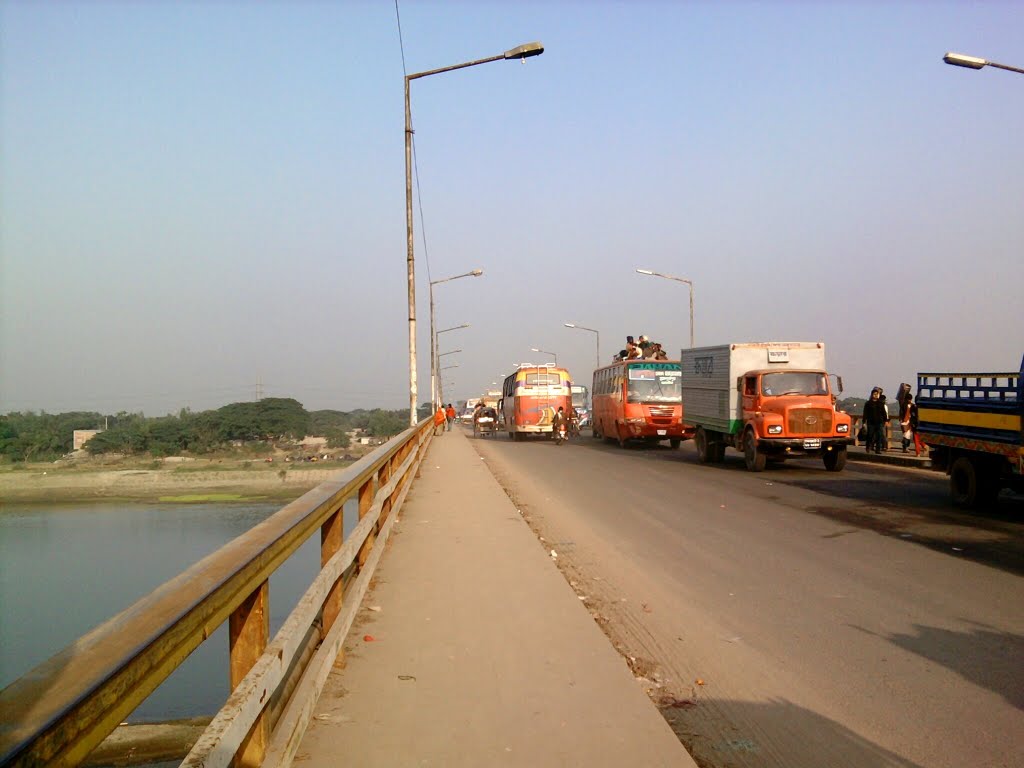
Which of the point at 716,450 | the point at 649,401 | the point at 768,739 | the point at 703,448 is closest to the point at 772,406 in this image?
the point at 716,450

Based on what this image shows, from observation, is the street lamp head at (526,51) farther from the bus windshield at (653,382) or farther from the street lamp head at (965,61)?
the bus windshield at (653,382)

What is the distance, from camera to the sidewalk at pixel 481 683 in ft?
13.6

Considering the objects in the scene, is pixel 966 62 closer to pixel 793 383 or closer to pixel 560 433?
pixel 793 383

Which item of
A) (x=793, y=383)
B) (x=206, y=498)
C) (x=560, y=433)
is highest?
(x=793, y=383)

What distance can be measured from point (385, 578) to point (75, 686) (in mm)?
6572

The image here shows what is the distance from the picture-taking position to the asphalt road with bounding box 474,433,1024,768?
4.87 m

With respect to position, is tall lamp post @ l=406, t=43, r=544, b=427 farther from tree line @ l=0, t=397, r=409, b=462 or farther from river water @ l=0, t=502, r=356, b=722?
river water @ l=0, t=502, r=356, b=722

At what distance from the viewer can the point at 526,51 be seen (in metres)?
18.9

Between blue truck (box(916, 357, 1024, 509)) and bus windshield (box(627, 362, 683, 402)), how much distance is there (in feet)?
57.0

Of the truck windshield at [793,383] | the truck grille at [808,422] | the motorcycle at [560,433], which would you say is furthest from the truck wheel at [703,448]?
the motorcycle at [560,433]

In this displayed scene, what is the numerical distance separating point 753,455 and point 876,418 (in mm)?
5957

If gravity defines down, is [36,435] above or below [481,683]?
above

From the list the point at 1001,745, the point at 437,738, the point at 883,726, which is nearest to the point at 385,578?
the point at 437,738

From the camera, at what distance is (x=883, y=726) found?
495cm
